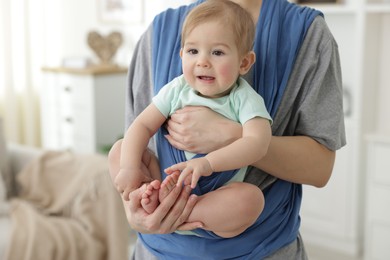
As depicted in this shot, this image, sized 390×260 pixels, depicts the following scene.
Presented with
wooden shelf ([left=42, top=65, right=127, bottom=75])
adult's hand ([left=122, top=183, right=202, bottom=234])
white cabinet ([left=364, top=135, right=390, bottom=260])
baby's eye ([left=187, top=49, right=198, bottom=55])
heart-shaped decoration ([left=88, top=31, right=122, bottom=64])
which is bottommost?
white cabinet ([left=364, top=135, right=390, bottom=260])

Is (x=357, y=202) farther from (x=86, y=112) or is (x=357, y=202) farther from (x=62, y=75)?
(x=62, y=75)

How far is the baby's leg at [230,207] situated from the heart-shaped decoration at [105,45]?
345 cm

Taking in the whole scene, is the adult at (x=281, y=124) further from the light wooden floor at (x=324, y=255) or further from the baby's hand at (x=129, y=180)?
the light wooden floor at (x=324, y=255)

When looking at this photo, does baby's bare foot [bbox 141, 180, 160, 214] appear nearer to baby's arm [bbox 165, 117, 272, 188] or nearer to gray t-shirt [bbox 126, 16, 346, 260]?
baby's arm [bbox 165, 117, 272, 188]

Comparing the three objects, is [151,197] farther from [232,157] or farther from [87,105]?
[87,105]

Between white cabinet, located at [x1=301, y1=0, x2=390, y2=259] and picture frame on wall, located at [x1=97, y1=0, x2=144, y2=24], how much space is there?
1407mm

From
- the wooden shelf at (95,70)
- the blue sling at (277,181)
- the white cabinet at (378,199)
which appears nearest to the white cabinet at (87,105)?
the wooden shelf at (95,70)

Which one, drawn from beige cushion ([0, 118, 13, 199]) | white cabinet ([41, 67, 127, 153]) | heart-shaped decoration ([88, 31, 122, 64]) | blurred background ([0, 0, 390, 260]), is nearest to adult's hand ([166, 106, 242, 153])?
blurred background ([0, 0, 390, 260])

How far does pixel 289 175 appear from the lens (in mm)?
1168

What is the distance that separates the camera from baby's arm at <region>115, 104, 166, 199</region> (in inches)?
44.1

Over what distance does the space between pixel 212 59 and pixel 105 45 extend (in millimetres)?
3441

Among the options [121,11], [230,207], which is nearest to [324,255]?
[121,11]

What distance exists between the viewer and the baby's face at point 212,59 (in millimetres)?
1085

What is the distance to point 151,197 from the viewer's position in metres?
1.08
